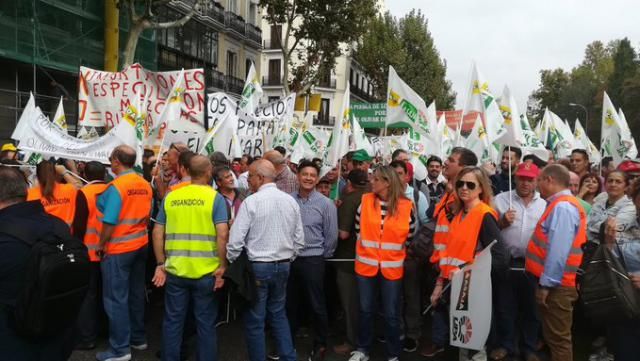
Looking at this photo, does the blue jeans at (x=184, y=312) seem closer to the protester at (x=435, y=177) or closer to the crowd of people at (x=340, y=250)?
the crowd of people at (x=340, y=250)

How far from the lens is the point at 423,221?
17.3ft

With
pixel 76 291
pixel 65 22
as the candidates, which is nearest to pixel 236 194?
pixel 76 291

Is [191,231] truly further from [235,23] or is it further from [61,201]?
[235,23]

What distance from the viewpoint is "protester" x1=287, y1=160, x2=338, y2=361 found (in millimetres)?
4805

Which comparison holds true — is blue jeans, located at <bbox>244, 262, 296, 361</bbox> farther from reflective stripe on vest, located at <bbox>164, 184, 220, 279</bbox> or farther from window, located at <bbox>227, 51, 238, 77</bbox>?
window, located at <bbox>227, 51, 238, 77</bbox>

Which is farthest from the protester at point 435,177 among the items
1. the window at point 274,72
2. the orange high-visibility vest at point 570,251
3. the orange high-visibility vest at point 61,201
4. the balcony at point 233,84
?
the window at point 274,72

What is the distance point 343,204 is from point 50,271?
2.91 m

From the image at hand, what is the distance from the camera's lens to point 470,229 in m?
4.12

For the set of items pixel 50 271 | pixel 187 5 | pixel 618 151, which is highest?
pixel 187 5

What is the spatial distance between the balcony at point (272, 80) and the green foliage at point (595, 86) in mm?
28362

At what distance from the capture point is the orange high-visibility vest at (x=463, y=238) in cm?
410

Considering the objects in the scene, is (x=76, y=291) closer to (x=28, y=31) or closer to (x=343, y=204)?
(x=343, y=204)

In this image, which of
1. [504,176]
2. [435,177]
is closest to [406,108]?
[435,177]

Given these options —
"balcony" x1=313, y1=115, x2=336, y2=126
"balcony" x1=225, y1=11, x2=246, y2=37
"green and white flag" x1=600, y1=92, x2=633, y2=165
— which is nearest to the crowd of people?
"green and white flag" x1=600, y1=92, x2=633, y2=165
